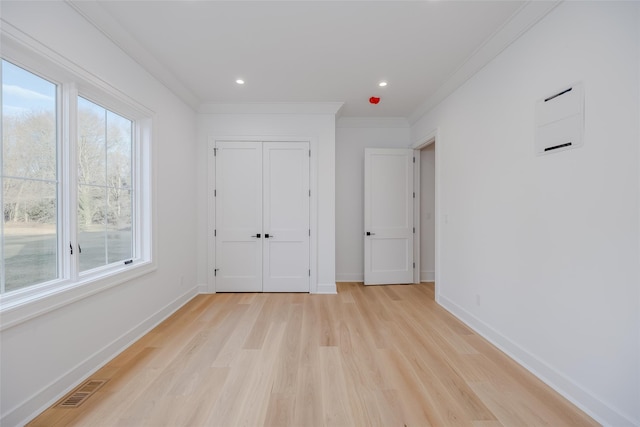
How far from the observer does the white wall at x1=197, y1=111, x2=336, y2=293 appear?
386cm

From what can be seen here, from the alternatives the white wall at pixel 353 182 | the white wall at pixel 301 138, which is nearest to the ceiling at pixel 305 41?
the white wall at pixel 301 138

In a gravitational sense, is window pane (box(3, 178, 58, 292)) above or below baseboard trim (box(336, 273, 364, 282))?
above

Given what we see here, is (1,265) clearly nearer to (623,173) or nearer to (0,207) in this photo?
(0,207)

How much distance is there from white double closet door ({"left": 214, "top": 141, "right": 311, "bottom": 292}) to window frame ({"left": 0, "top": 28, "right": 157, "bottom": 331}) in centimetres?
131

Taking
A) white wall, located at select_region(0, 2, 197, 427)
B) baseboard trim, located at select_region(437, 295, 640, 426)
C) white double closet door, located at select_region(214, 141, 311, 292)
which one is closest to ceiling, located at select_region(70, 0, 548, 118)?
white wall, located at select_region(0, 2, 197, 427)

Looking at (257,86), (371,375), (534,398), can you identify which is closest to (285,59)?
(257,86)

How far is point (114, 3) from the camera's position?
1947mm

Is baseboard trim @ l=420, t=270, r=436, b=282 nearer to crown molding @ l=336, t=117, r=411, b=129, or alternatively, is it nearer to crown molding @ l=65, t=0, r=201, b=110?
crown molding @ l=336, t=117, r=411, b=129

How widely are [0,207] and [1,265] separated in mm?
342

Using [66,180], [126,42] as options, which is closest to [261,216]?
[66,180]

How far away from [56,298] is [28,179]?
792 millimetres

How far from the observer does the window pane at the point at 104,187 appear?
2.12m

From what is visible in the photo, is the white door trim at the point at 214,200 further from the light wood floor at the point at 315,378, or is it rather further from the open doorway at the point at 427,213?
the open doorway at the point at 427,213

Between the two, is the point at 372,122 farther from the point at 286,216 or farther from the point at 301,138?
the point at 286,216
